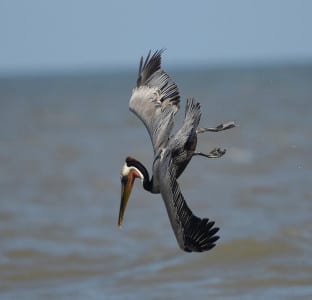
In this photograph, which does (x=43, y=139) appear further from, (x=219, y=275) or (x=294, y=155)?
(x=219, y=275)

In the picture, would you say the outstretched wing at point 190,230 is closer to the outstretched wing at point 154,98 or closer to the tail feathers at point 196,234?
the tail feathers at point 196,234

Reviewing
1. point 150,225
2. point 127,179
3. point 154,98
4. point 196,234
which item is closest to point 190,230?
point 196,234

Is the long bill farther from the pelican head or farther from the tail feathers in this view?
the tail feathers

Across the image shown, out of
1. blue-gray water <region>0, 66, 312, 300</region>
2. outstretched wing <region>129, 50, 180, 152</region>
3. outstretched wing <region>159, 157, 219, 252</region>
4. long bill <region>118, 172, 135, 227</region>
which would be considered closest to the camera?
outstretched wing <region>159, 157, 219, 252</region>

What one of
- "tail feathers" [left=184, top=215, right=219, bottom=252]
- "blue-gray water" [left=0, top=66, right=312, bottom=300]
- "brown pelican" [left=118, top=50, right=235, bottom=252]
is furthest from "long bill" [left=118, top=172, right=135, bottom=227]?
"blue-gray water" [left=0, top=66, right=312, bottom=300]

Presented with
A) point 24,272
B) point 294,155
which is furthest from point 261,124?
point 24,272

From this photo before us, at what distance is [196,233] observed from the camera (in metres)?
7.47

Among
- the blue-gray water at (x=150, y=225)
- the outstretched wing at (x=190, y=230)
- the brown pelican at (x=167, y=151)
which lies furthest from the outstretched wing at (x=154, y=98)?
the blue-gray water at (x=150, y=225)

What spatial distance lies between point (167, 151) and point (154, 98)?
1.00m

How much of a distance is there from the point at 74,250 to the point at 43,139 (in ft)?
45.4

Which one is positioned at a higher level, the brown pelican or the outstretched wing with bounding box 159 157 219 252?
the brown pelican

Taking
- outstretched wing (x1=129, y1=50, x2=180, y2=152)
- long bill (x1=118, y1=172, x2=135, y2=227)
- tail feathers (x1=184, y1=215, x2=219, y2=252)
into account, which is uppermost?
outstretched wing (x1=129, y1=50, x2=180, y2=152)

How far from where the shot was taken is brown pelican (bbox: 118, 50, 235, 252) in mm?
7484

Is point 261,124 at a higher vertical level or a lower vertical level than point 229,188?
higher
